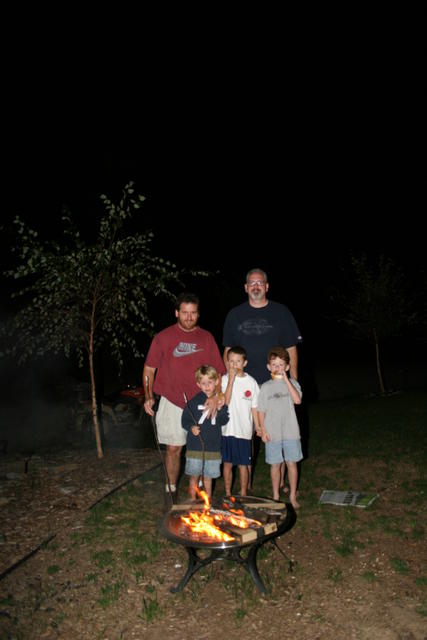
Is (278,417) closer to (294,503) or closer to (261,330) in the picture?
(261,330)

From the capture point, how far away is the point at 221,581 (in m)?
4.04

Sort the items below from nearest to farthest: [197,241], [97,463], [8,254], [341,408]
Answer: [97,463] < [341,408] < [8,254] < [197,241]

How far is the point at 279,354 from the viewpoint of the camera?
500 cm

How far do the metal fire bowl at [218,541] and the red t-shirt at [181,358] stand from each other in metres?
1.32

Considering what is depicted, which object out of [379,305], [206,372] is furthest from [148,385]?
[379,305]

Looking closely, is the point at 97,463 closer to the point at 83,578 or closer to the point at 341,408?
the point at 83,578

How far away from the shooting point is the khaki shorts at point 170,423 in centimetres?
523

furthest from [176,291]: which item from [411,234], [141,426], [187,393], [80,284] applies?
[411,234]

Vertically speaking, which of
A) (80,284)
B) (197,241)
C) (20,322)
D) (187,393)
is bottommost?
(187,393)

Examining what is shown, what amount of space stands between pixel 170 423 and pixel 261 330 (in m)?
1.33

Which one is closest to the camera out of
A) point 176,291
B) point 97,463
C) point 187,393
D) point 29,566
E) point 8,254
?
point 29,566

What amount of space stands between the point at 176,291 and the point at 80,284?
18.9 m

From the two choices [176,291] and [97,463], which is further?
[176,291]

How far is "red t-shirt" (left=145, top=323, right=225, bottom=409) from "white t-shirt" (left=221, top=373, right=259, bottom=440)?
0.24 metres
